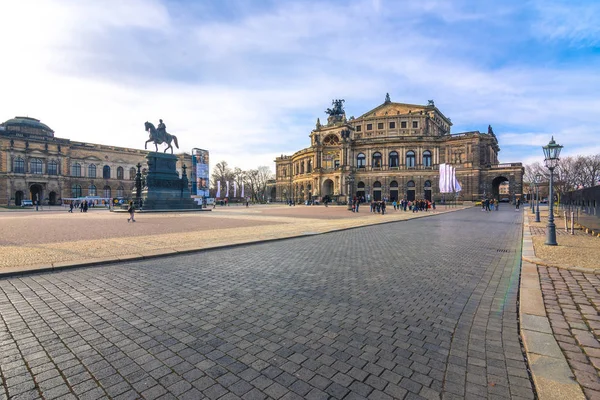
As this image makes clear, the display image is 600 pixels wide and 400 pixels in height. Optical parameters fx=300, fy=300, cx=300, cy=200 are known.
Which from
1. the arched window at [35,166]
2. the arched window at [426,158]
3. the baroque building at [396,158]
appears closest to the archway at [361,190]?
the baroque building at [396,158]

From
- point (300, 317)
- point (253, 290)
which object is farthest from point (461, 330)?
point (253, 290)

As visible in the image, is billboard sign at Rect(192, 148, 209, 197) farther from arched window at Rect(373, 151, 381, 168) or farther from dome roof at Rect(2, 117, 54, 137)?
dome roof at Rect(2, 117, 54, 137)

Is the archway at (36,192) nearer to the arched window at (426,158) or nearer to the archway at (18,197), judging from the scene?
the archway at (18,197)

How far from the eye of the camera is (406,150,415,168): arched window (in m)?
65.1

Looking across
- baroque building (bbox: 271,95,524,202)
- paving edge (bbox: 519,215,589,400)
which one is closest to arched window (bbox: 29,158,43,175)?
baroque building (bbox: 271,95,524,202)

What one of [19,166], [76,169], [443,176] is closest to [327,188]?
[443,176]

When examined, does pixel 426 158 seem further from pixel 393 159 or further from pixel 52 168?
pixel 52 168

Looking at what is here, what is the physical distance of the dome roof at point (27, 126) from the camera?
68.1 metres

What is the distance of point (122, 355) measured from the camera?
313cm

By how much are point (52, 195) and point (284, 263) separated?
83823 mm

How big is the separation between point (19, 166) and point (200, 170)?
44.2 m

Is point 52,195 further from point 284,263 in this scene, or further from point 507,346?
point 507,346

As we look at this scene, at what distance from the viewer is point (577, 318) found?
4031mm

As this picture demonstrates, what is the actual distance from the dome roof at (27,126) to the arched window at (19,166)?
9.01m
